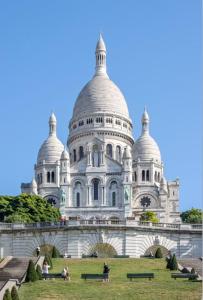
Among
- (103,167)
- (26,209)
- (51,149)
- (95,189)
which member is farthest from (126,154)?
(26,209)

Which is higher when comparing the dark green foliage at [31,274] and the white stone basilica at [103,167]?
the white stone basilica at [103,167]

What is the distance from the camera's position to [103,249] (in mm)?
60531

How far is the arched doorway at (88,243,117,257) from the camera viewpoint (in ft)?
197

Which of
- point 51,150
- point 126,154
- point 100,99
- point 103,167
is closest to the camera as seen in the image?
point 126,154

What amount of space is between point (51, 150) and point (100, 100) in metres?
11.9

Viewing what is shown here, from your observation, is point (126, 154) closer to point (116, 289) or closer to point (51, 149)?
point (51, 149)

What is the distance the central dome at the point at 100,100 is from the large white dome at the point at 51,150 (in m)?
5.61

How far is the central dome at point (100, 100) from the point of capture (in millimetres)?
137000

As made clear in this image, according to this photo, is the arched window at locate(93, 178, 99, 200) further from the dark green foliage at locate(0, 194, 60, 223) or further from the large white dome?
the dark green foliage at locate(0, 194, 60, 223)

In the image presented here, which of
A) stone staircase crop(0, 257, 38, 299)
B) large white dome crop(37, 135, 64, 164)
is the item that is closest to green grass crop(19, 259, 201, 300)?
stone staircase crop(0, 257, 38, 299)

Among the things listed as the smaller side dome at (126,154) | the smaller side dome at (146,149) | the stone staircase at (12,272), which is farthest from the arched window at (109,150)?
the stone staircase at (12,272)

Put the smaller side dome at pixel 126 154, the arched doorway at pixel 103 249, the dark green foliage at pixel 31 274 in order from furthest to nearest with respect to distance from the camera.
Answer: the smaller side dome at pixel 126 154, the arched doorway at pixel 103 249, the dark green foliage at pixel 31 274

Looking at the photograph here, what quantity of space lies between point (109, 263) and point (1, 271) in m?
8.11

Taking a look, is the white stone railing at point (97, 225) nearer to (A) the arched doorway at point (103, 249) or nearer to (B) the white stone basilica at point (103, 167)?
(A) the arched doorway at point (103, 249)
